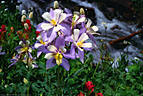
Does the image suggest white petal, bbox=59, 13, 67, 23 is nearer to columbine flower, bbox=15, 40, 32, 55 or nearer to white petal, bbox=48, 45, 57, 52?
white petal, bbox=48, 45, 57, 52

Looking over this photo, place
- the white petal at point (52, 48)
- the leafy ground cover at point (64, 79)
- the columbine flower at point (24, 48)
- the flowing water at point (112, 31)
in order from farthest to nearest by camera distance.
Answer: the flowing water at point (112, 31) → the leafy ground cover at point (64, 79) → the columbine flower at point (24, 48) → the white petal at point (52, 48)

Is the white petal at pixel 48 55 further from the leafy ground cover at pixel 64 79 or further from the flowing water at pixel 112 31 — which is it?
the flowing water at pixel 112 31

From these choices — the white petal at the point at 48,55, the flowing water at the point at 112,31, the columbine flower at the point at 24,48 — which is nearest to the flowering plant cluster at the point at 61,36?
the white petal at the point at 48,55

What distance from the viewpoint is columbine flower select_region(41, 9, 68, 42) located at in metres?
0.99

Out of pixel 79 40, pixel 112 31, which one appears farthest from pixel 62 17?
pixel 112 31

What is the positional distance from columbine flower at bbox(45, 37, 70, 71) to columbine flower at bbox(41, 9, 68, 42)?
47mm

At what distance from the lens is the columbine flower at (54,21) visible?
0.99 metres

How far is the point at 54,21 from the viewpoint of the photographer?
1040 mm

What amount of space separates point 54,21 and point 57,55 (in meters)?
0.20

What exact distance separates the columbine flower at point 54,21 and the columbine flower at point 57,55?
0.05 metres

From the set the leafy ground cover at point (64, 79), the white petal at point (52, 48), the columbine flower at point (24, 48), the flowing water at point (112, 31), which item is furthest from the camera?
the flowing water at point (112, 31)

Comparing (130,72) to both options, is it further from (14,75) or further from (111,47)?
(14,75)

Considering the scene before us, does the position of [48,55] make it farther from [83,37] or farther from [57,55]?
[83,37]

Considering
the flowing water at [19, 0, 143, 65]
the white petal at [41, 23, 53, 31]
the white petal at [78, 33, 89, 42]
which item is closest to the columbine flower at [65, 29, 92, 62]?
the white petal at [78, 33, 89, 42]
